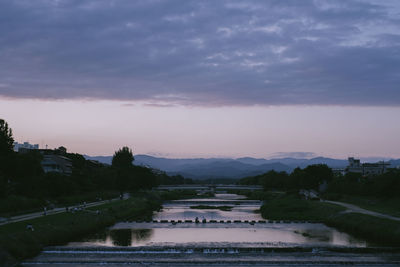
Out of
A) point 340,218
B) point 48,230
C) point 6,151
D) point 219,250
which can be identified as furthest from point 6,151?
point 340,218

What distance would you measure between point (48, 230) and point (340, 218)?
1584 inches

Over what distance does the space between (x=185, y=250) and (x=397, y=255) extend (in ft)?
64.4

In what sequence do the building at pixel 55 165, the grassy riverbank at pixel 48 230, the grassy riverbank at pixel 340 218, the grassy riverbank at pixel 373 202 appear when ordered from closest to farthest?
the grassy riverbank at pixel 48 230, the grassy riverbank at pixel 340 218, the grassy riverbank at pixel 373 202, the building at pixel 55 165

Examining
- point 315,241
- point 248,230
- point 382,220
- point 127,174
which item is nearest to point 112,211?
point 248,230

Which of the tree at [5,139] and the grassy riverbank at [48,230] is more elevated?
the tree at [5,139]

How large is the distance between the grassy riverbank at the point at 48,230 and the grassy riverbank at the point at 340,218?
93.6 ft

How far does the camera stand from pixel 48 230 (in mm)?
46188

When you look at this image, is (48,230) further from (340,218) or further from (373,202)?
(373,202)

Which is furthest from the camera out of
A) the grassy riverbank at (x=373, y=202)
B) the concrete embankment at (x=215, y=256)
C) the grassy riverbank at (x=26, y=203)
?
the grassy riverbank at (x=373, y=202)

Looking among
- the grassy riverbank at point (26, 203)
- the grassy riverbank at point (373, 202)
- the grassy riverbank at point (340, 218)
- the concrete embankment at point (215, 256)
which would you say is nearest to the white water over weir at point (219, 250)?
the concrete embankment at point (215, 256)

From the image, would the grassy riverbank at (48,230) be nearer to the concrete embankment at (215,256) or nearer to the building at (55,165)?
the concrete embankment at (215,256)

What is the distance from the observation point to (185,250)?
41719 mm

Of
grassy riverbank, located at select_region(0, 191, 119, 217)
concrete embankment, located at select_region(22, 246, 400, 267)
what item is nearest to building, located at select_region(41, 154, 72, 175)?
grassy riverbank, located at select_region(0, 191, 119, 217)

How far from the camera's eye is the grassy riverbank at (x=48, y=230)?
3769cm
